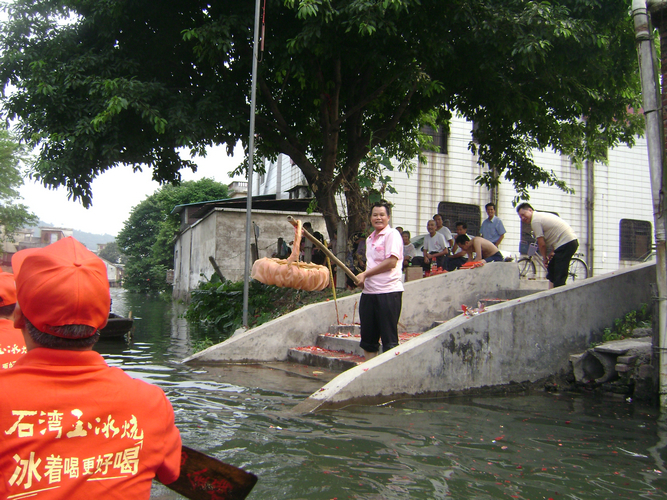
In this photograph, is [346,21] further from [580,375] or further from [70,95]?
[580,375]

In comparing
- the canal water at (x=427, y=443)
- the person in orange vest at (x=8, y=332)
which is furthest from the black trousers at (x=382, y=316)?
the person in orange vest at (x=8, y=332)

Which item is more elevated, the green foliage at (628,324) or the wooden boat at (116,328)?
the green foliage at (628,324)

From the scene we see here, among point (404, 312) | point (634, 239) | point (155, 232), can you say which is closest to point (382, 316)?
point (404, 312)

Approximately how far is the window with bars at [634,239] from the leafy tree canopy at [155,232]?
88.1ft

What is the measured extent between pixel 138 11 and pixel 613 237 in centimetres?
2113

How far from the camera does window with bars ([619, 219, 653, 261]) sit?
24.9 m

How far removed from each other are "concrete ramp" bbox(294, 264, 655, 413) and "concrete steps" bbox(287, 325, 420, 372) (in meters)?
1.42

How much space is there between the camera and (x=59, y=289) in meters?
1.69

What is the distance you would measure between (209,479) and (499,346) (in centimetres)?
548

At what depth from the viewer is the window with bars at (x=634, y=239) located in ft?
81.7

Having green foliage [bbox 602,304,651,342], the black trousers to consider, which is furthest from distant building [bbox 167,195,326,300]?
the black trousers

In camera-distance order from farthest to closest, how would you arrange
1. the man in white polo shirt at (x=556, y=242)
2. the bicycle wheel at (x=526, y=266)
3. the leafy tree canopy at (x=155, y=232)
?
the leafy tree canopy at (x=155, y=232), the bicycle wheel at (x=526, y=266), the man in white polo shirt at (x=556, y=242)

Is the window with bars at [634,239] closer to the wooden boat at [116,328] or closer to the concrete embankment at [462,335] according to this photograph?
the concrete embankment at [462,335]

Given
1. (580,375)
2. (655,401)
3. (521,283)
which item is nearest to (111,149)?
(521,283)
